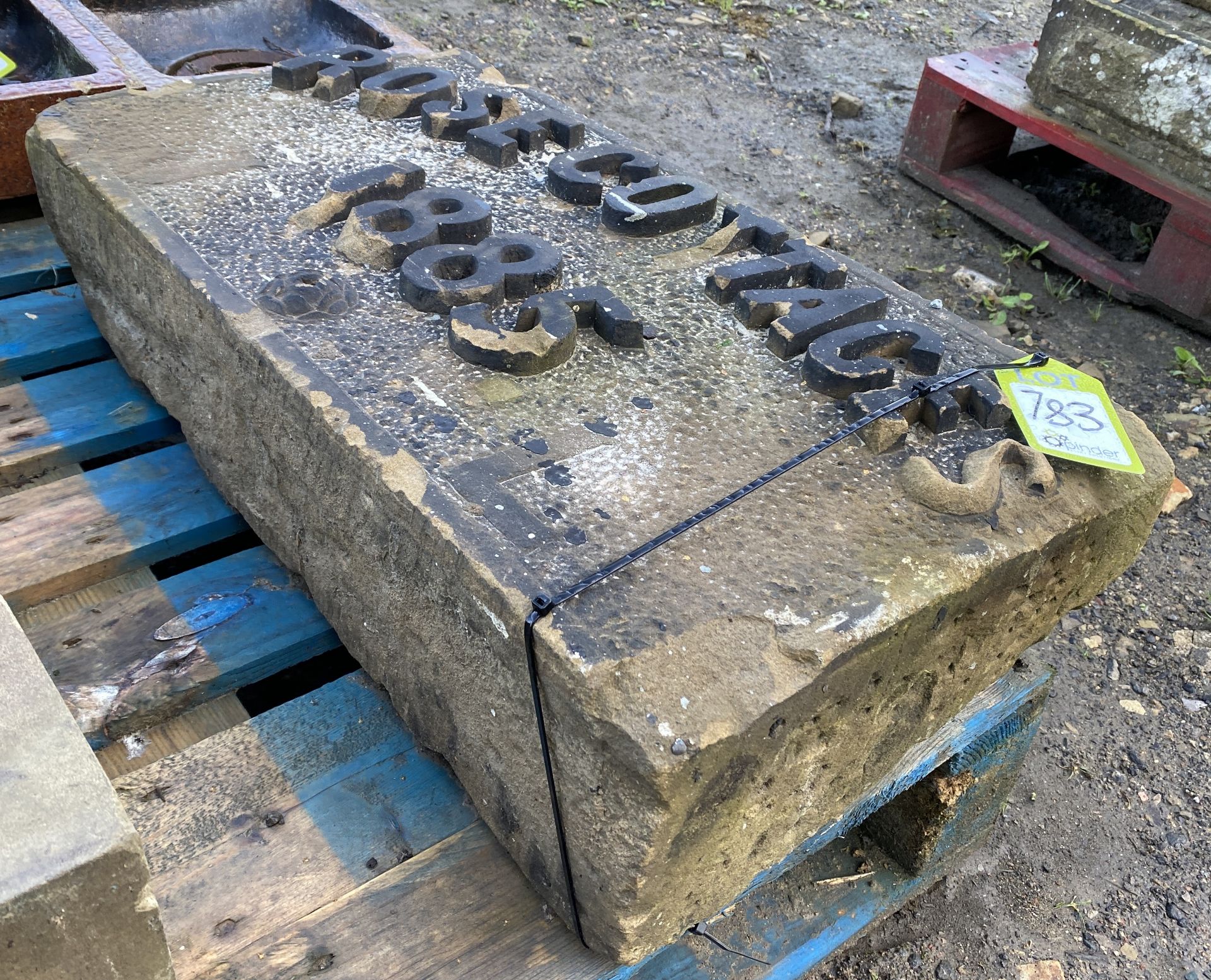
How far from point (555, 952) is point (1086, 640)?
5.36 ft

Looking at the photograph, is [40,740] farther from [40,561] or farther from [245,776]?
[40,561]

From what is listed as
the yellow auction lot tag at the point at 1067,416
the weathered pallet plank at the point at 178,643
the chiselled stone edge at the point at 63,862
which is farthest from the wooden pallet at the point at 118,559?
the yellow auction lot tag at the point at 1067,416

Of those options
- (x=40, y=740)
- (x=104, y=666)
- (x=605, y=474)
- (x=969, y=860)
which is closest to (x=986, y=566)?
(x=605, y=474)

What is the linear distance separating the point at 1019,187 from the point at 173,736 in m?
3.48

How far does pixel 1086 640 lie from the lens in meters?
2.50

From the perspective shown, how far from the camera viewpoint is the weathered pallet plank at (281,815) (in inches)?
54.1

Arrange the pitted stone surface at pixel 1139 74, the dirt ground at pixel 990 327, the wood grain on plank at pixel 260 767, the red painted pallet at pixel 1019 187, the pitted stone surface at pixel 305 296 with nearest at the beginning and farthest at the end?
the wood grain on plank at pixel 260 767 < the pitted stone surface at pixel 305 296 < the dirt ground at pixel 990 327 < the pitted stone surface at pixel 1139 74 < the red painted pallet at pixel 1019 187

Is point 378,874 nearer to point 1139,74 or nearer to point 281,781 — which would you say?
point 281,781

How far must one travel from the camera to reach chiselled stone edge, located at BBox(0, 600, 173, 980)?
3.14ft

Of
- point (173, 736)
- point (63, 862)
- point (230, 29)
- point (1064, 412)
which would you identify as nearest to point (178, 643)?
point (173, 736)

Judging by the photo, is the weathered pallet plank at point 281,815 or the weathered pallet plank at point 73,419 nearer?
the weathered pallet plank at point 281,815

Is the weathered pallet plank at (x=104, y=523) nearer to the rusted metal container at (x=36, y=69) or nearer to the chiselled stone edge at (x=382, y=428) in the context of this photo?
the chiselled stone edge at (x=382, y=428)

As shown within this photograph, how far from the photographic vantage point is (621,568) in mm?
1299

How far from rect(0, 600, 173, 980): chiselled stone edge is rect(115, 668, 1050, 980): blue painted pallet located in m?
0.29
